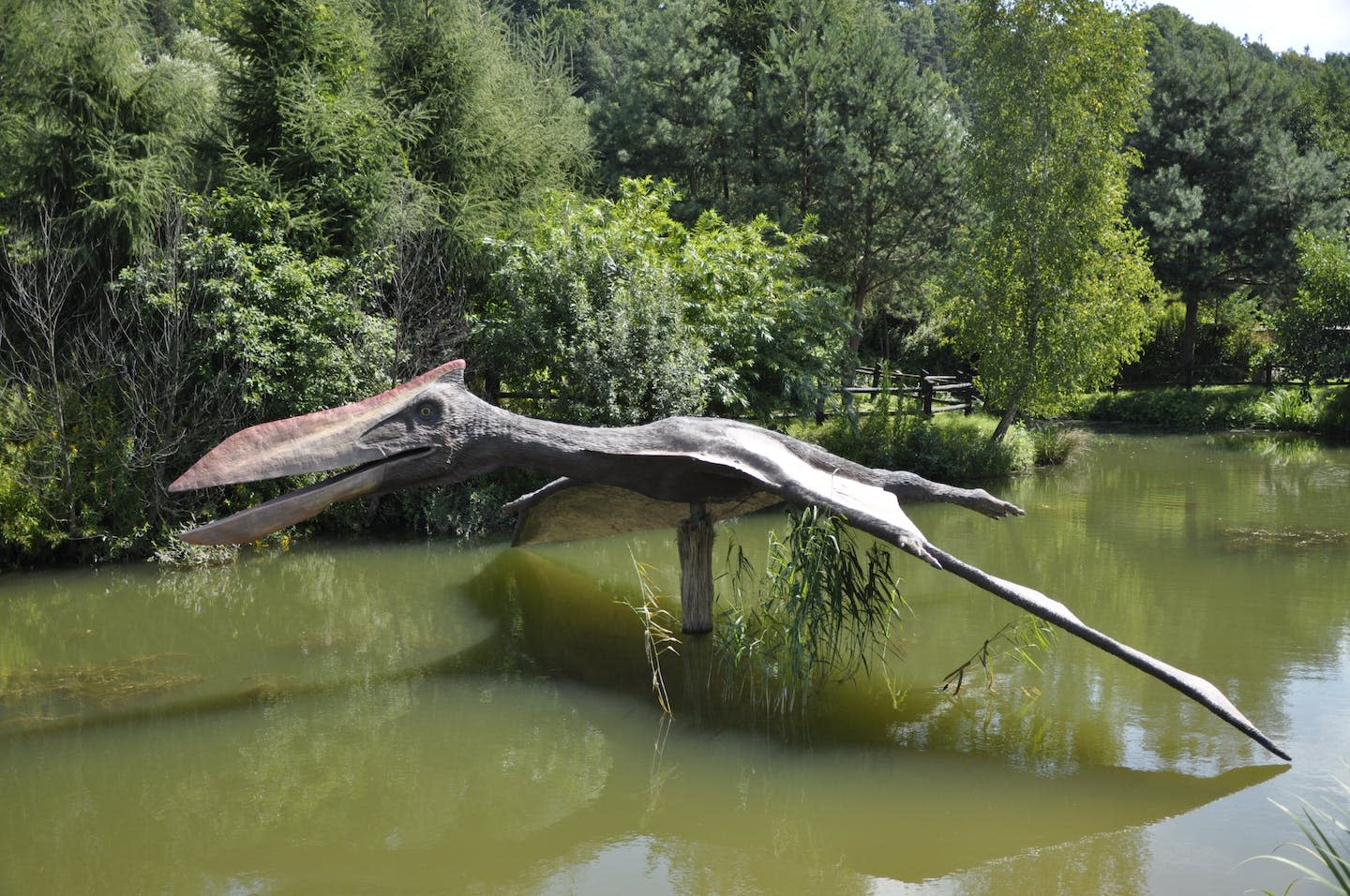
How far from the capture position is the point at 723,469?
722 cm

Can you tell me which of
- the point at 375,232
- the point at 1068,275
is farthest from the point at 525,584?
the point at 1068,275

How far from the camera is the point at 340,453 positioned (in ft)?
21.6

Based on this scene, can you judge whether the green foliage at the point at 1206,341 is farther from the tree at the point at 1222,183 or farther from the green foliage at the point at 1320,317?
the green foliage at the point at 1320,317

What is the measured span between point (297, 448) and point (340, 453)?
0.81ft

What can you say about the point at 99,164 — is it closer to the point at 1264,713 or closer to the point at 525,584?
Result: the point at 525,584

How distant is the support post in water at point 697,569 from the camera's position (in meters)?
8.16

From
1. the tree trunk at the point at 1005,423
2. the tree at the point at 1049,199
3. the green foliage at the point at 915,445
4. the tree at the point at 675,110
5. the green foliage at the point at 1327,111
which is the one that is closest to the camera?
the green foliage at the point at 915,445

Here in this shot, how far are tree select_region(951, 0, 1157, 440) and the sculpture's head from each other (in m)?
12.8

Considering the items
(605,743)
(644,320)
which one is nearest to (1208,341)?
(644,320)

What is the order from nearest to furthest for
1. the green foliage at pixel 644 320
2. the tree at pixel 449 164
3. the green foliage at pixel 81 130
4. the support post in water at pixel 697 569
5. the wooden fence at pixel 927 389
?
the support post in water at pixel 697 569
the green foliage at pixel 81 130
the green foliage at pixel 644 320
the tree at pixel 449 164
the wooden fence at pixel 927 389

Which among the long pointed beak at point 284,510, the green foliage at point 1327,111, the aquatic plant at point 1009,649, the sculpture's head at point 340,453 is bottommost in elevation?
the aquatic plant at point 1009,649

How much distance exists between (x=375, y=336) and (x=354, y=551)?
100.0 inches

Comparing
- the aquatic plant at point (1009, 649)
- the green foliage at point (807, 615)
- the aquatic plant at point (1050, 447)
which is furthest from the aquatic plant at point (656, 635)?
the aquatic plant at point (1050, 447)

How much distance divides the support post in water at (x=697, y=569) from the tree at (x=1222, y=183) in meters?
19.1
